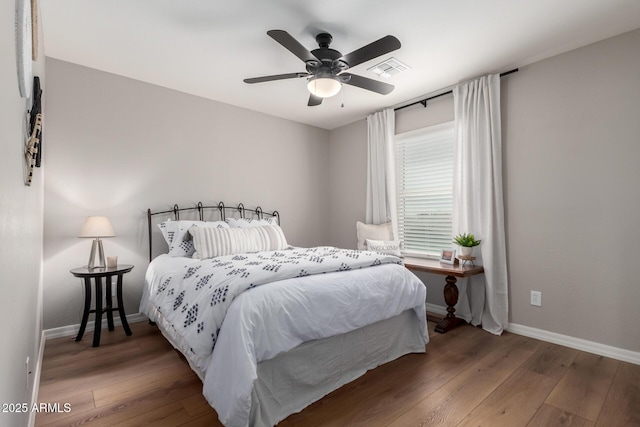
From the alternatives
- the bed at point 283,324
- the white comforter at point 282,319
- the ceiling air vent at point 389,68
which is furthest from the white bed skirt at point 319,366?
the ceiling air vent at point 389,68

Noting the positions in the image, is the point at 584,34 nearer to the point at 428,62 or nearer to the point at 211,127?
the point at 428,62

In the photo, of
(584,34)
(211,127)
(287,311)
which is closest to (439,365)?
(287,311)

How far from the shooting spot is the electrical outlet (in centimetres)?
284

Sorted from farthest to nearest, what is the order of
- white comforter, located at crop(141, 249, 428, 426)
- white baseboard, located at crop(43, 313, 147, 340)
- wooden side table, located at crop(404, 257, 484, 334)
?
wooden side table, located at crop(404, 257, 484, 334)
white baseboard, located at crop(43, 313, 147, 340)
white comforter, located at crop(141, 249, 428, 426)

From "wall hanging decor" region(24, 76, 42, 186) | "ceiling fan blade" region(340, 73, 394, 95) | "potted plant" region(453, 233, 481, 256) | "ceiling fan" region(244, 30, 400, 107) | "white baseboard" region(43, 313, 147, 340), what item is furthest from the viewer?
"potted plant" region(453, 233, 481, 256)

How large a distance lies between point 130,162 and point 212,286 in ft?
7.11

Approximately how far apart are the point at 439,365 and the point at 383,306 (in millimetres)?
669

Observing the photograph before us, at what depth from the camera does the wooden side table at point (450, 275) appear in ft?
9.70

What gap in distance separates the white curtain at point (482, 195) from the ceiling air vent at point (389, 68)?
2.66 feet

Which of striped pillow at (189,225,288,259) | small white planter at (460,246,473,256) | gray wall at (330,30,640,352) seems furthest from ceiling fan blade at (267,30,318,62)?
small white planter at (460,246,473,256)

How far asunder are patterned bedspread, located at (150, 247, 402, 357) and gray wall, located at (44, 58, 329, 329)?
1091mm

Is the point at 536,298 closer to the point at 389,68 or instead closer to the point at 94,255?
the point at 389,68

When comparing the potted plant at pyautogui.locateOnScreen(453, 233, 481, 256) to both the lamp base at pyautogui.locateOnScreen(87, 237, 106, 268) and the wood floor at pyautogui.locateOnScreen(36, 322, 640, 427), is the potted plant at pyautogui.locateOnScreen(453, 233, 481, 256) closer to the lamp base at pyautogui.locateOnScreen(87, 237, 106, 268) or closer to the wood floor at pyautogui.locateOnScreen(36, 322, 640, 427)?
the wood floor at pyautogui.locateOnScreen(36, 322, 640, 427)

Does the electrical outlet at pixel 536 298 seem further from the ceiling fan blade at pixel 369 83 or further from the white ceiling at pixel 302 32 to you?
the ceiling fan blade at pixel 369 83
